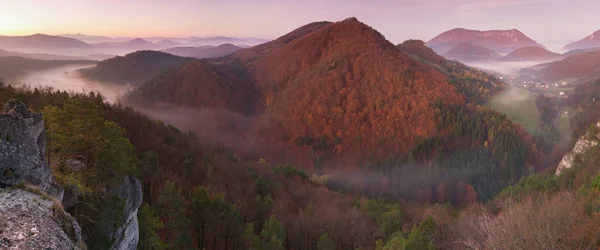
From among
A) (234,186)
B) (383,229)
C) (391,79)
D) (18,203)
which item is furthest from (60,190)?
(391,79)

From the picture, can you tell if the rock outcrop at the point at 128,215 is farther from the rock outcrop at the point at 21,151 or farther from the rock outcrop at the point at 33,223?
the rock outcrop at the point at 33,223

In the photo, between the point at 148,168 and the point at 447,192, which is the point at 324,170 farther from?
the point at 148,168

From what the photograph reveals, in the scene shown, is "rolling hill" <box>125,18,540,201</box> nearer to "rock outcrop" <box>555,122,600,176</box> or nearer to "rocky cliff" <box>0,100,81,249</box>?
"rock outcrop" <box>555,122,600,176</box>

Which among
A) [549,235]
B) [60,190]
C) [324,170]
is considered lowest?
[324,170]

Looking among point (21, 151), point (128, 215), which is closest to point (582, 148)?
point (128, 215)

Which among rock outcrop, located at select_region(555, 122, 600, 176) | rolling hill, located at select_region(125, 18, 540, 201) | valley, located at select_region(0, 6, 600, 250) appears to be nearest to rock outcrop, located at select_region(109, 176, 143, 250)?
valley, located at select_region(0, 6, 600, 250)

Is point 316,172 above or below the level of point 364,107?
below

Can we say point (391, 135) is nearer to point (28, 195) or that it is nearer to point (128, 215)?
point (128, 215)
